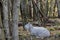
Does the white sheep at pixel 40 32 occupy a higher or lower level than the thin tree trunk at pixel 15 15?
lower

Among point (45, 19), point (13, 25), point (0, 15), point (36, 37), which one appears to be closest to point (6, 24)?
point (13, 25)

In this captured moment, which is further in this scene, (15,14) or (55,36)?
(55,36)

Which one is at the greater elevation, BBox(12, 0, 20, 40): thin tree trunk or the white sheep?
BBox(12, 0, 20, 40): thin tree trunk

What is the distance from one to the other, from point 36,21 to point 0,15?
5759 millimetres

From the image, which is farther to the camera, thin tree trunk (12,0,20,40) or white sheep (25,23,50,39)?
white sheep (25,23,50,39)

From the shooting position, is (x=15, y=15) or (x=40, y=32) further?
(x=40, y=32)

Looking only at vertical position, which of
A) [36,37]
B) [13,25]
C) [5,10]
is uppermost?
[5,10]

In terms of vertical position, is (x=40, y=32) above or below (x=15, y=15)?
below

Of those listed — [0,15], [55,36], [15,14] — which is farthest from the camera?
[55,36]

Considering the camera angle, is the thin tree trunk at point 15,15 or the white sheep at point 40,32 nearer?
the thin tree trunk at point 15,15

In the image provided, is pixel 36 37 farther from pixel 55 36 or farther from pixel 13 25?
pixel 13 25

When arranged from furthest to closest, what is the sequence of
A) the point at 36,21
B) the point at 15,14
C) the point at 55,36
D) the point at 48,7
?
the point at 48,7 → the point at 36,21 → the point at 55,36 → the point at 15,14

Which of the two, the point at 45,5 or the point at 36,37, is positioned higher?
the point at 45,5

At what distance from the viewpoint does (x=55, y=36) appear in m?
7.29
